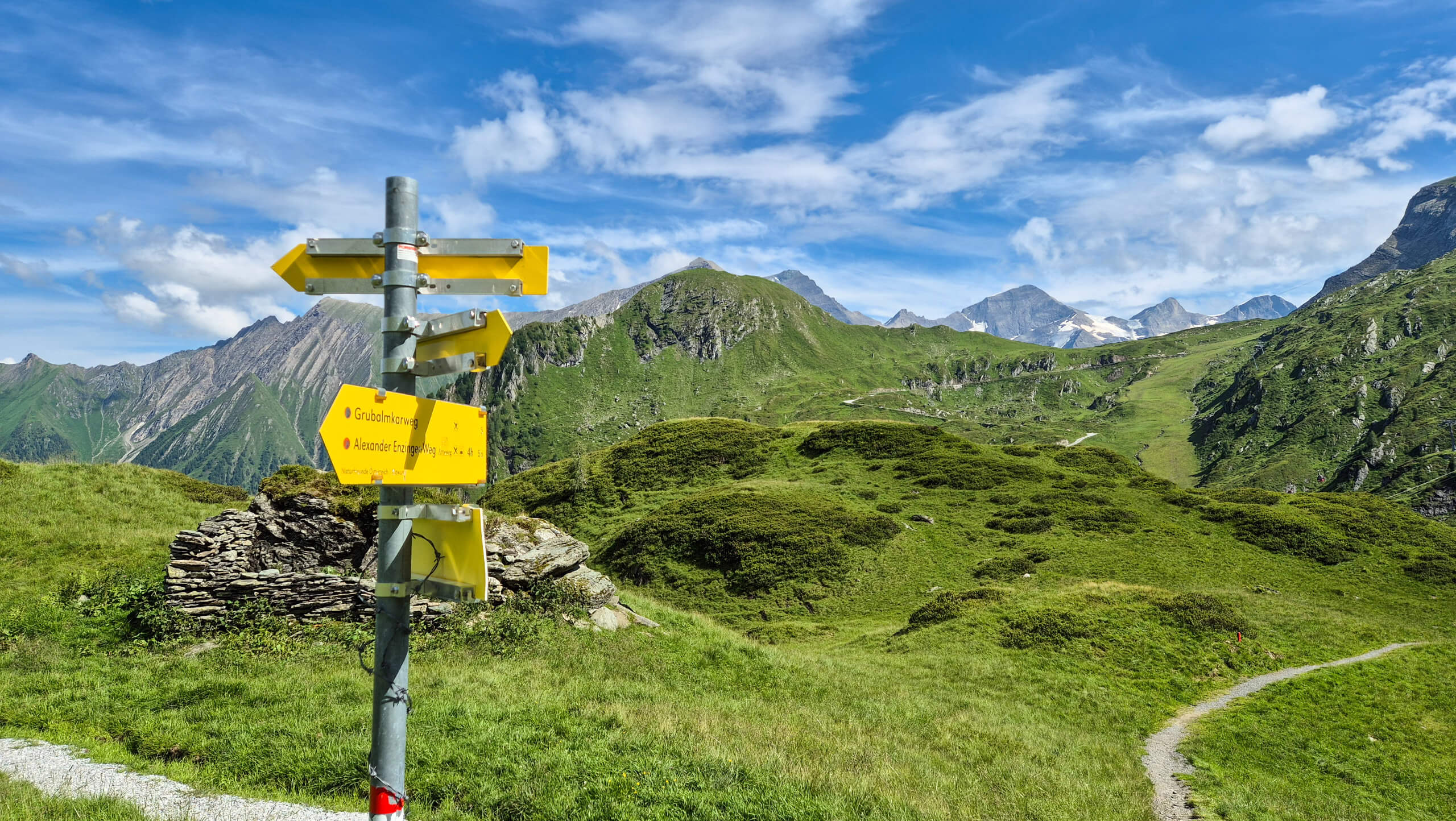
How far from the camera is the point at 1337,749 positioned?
20.0 m

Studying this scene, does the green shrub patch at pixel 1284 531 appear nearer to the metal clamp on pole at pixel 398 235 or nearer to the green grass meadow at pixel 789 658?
the green grass meadow at pixel 789 658

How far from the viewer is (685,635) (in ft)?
69.3

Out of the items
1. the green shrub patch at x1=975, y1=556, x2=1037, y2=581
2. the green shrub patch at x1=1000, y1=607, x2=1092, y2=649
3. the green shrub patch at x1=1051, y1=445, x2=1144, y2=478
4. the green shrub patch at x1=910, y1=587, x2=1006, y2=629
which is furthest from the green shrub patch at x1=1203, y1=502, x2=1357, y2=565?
the green shrub patch at x1=1000, y1=607, x2=1092, y2=649

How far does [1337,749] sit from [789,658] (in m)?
16.8

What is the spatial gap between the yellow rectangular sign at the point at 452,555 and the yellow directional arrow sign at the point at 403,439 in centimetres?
34

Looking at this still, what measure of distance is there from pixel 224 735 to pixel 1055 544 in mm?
47088

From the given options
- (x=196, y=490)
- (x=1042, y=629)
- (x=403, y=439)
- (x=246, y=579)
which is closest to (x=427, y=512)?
(x=403, y=439)

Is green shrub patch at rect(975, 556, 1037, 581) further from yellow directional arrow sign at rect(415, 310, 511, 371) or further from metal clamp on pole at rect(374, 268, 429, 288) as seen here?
metal clamp on pole at rect(374, 268, 429, 288)

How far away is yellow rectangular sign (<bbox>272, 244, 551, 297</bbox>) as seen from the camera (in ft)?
15.9

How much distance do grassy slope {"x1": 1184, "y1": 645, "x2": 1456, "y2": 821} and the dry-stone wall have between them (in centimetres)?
1729

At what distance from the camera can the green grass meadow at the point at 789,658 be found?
9.45 meters

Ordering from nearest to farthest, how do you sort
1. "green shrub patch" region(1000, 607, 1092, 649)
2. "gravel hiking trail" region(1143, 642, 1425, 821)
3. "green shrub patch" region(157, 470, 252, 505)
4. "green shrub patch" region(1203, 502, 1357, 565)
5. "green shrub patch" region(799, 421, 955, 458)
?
"gravel hiking trail" region(1143, 642, 1425, 821) → "green shrub patch" region(157, 470, 252, 505) → "green shrub patch" region(1000, 607, 1092, 649) → "green shrub patch" region(1203, 502, 1357, 565) → "green shrub patch" region(799, 421, 955, 458)

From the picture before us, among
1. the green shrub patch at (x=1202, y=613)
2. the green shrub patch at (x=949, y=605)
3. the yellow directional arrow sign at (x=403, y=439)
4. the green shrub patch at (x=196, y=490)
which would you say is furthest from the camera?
the green shrub patch at (x=949, y=605)

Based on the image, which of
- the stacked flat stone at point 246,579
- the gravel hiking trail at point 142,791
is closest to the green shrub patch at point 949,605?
the stacked flat stone at point 246,579
